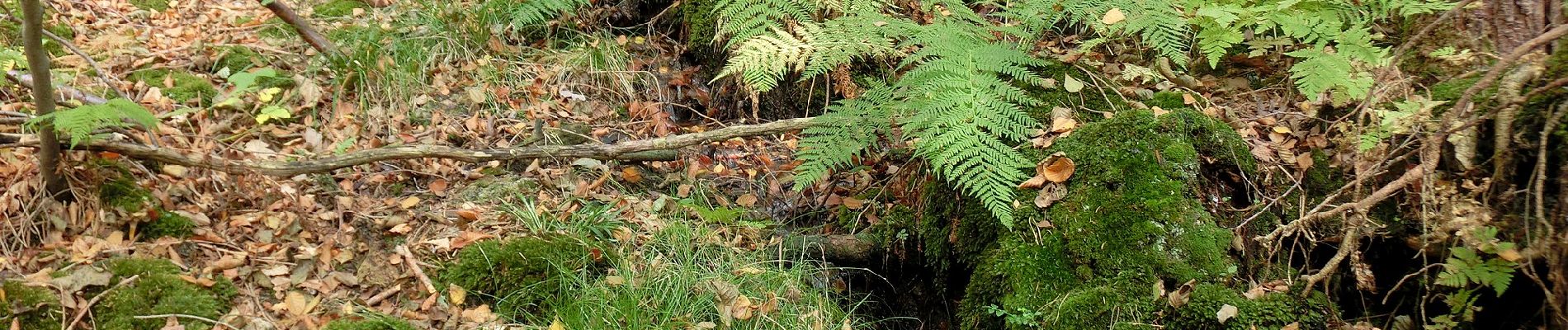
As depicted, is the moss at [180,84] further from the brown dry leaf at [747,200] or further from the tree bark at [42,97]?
the brown dry leaf at [747,200]

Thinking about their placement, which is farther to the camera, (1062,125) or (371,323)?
(1062,125)

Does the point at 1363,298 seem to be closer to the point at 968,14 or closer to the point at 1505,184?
the point at 1505,184

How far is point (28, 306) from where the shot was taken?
2.83m

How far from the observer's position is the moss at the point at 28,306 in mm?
2803

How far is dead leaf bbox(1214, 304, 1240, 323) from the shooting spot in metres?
2.57

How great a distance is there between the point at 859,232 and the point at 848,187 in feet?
1.33

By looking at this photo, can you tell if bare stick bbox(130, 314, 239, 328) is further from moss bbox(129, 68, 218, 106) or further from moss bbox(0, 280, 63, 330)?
moss bbox(129, 68, 218, 106)

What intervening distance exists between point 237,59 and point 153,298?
1.98 m

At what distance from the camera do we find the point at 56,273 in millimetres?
2977

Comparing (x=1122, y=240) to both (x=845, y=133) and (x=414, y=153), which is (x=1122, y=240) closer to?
(x=845, y=133)

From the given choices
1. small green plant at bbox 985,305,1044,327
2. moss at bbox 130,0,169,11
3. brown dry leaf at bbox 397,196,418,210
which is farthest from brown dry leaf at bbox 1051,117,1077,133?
moss at bbox 130,0,169,11

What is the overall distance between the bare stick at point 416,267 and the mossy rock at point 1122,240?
1958mm

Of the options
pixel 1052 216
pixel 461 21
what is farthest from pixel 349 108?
pixel 1052 216

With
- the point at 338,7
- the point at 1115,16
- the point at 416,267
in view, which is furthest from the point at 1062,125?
the point at 338,7
